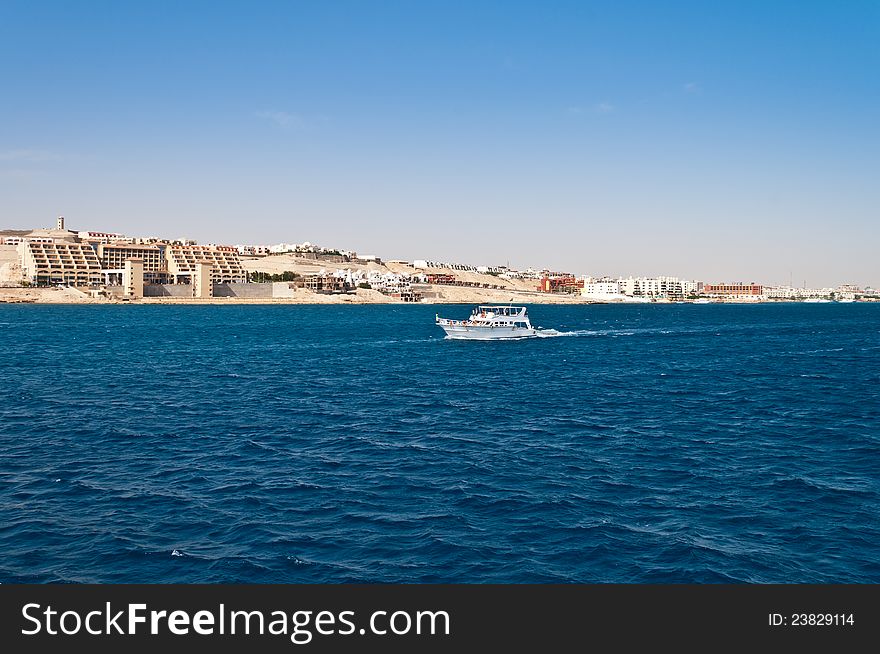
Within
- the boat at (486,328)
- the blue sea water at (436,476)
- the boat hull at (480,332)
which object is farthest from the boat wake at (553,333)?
the blue sea water at (436,476)

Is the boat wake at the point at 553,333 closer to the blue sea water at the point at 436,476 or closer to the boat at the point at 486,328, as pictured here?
the boat at the point at 486,328

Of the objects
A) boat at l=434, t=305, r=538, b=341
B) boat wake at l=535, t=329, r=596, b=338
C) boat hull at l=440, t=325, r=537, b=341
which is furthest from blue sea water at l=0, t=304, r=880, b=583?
boat wake at l=535, t=329, r=596, b=338

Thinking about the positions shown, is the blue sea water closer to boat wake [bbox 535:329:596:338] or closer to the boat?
the boat

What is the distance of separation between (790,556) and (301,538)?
1393 centimetres

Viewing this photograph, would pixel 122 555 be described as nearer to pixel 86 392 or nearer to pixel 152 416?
pixel 152 416

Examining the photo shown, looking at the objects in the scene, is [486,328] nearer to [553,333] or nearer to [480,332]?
[480,332]

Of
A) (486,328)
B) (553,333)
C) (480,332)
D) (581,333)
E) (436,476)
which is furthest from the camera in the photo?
(581,333)

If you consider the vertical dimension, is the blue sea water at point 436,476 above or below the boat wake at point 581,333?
below

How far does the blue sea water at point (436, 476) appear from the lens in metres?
18.8

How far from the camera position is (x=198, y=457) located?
29.9 meters

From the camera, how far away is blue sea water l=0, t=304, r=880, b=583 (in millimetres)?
18812

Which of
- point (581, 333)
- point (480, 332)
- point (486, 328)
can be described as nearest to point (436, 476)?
point (480, 332)

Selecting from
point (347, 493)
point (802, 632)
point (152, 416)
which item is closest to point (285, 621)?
point (802, 632)

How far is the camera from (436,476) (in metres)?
27.3
